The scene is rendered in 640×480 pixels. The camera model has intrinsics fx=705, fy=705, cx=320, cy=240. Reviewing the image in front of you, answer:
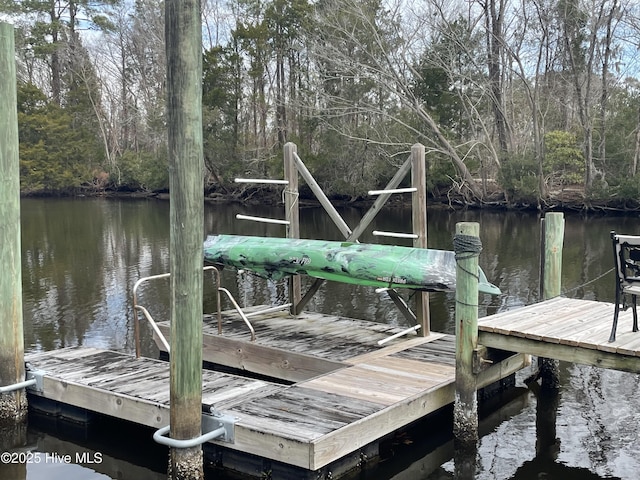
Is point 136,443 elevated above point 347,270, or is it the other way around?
point 347,270

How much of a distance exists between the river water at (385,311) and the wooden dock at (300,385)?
37 centimetres

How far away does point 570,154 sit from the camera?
29078 mm

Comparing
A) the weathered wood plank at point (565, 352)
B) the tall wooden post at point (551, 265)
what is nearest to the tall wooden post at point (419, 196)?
the tall wooden post at point (551, 265)

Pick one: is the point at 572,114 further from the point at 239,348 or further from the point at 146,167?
the point at 239,348

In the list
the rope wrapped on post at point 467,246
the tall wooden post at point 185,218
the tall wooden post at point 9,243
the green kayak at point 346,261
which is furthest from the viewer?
the green kayak at point 346,261

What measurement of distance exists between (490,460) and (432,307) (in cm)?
639

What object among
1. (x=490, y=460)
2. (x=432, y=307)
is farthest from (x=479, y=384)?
(x=432, y=307)

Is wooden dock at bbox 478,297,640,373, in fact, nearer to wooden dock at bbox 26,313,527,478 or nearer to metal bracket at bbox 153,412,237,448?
wooden dock at bbox 26,313,527,478

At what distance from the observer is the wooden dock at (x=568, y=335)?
17.8 ft

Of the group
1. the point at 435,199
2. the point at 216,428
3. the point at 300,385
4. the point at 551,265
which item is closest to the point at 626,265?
the point at 551,265

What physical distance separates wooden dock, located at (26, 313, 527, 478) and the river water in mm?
374

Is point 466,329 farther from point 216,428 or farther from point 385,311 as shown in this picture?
point 385,311

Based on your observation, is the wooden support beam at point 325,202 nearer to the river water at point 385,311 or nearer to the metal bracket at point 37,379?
the river water at point 385,311

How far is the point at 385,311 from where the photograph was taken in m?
12.1
